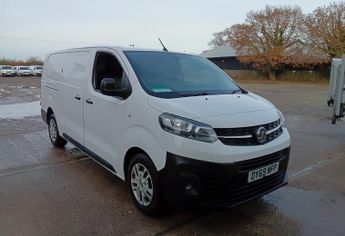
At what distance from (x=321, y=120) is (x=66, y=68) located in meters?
8.44

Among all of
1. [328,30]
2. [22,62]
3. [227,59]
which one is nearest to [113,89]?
[328,30]

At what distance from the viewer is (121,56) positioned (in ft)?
15.1

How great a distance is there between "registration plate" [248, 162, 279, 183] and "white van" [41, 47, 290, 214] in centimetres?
1

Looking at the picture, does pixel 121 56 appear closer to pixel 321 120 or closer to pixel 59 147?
pixel 59 147

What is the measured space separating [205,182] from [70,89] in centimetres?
315

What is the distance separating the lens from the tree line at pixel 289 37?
4322 cm

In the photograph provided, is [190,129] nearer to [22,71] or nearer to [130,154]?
[130,154]

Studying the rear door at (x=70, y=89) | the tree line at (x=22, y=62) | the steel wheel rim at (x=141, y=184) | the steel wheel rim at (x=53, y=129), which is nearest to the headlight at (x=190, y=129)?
the steel wheel rim at (x=141, y=184)

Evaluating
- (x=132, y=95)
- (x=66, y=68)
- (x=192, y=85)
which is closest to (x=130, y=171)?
(x=132, y=95)

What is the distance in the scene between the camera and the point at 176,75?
4.66m

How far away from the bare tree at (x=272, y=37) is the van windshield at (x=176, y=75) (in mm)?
43696

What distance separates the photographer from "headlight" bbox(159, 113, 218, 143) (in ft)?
11.5

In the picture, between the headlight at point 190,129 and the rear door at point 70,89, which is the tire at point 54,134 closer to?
the rear door at point 70,89

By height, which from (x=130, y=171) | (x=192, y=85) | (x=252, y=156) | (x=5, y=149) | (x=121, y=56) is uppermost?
(x=121, y=56)
